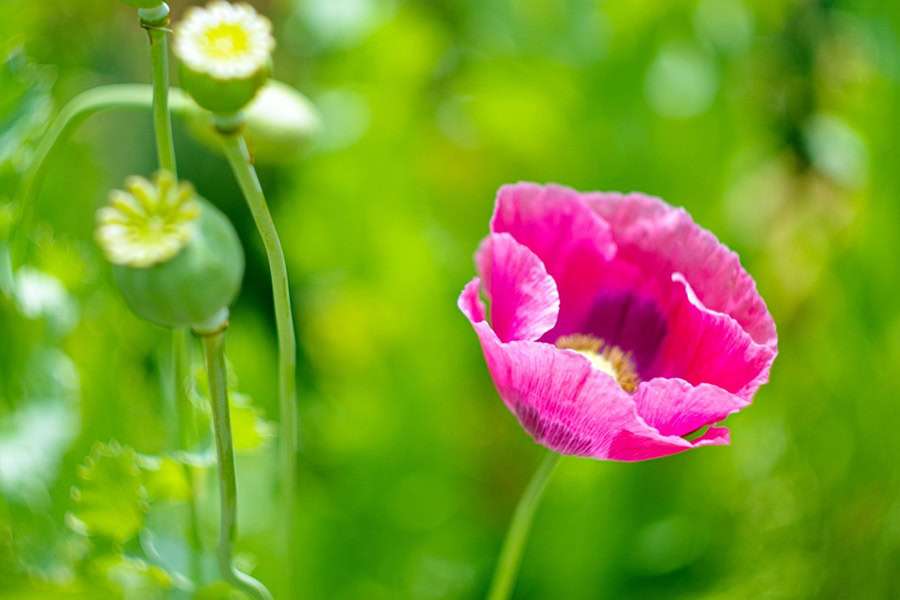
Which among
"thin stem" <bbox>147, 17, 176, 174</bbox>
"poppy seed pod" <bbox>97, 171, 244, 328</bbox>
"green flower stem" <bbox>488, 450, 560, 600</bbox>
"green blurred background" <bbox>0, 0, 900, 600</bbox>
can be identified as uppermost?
"thin stem" <bbox>147, 17, 176, 174</bbox>

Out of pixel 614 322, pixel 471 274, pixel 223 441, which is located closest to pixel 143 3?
pixel 223 441

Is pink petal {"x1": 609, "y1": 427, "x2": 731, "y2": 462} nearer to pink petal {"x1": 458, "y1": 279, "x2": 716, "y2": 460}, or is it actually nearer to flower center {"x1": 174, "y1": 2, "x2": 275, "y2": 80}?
pink petal {"x1": 458, "y1": 279, "x2": 716, "y2": 460}

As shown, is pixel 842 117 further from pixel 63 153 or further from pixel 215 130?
pixel 215 130

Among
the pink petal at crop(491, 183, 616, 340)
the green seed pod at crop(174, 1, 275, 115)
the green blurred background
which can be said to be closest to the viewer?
the green seed pod at crop(174, 1, 275, 115)

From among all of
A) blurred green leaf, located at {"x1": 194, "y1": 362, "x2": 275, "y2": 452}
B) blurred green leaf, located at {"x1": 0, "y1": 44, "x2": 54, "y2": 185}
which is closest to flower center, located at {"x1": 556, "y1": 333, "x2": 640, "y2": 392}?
blurred green leaf, located at {"x1": 194, "y1": 362, "x2": 275, "y2": 452}

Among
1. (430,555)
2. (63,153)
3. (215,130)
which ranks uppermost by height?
(215,130)

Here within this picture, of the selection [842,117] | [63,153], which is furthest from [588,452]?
[842,117]
